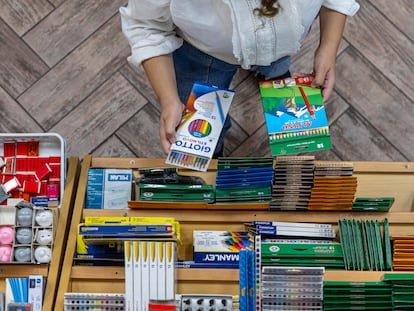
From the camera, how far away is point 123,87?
2.03m

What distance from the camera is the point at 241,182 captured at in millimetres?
1434

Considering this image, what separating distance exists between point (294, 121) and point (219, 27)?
0.29m

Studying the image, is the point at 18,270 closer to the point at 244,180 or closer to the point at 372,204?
the point at 244,180

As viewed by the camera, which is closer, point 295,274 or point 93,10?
point 295,274

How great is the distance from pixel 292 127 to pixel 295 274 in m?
0.33

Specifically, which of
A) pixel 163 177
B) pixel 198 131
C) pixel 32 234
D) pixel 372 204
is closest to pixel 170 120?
pixel 198 131

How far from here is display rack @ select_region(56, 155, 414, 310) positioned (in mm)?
1330

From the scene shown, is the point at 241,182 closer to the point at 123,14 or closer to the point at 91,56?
the point at 123,14

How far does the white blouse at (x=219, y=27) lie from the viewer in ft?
3.75

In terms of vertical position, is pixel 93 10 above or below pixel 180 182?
above

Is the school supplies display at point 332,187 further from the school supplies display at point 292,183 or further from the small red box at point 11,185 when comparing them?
the small red box at point 11,185

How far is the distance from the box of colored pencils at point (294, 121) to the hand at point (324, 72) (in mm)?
29

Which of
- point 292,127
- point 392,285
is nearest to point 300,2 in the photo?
point 292,127

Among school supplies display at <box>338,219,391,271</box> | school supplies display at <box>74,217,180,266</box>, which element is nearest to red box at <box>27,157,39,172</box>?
school supplies display at <box>74,217,180,266</box>
